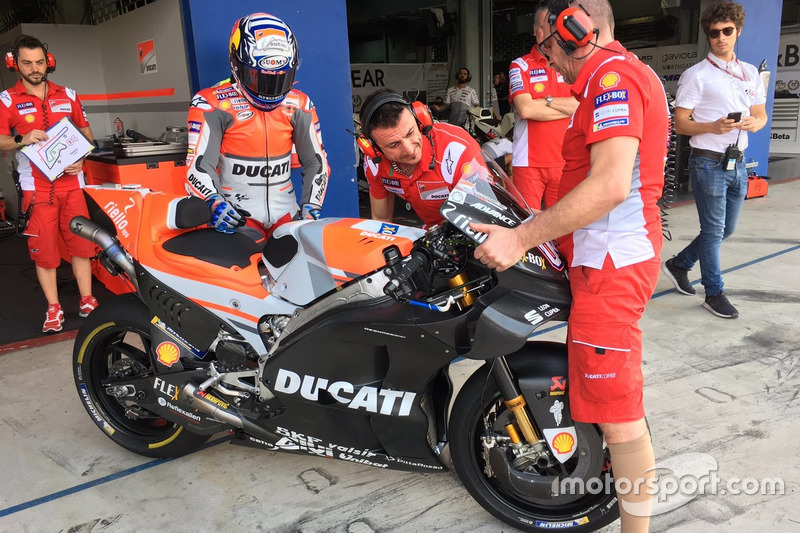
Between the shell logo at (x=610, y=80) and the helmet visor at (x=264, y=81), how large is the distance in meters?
1.68

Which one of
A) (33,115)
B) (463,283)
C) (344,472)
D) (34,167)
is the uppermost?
(33,115)

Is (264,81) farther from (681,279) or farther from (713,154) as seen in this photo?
(681,279)

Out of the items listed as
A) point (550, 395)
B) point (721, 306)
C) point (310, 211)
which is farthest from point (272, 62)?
point (721, 306)

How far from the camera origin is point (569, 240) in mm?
1974

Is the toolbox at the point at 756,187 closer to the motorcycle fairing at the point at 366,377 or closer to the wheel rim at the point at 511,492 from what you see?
the wheel rim at the point at 511,492

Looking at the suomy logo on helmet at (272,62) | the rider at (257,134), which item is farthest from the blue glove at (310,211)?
the suomy logo on helmet at (272,62)

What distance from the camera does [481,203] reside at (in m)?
1.88

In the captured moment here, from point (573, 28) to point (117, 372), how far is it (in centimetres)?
225

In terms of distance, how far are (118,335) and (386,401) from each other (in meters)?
1.39

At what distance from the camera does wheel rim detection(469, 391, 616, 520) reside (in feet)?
6.93

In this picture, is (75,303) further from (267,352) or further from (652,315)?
(652,315)

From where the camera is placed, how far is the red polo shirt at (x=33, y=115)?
423 centimetres

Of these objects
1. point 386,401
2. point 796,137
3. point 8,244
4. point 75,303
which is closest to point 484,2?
point 796,137

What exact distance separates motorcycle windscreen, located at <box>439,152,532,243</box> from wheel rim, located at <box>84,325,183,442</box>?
61.3 inches
